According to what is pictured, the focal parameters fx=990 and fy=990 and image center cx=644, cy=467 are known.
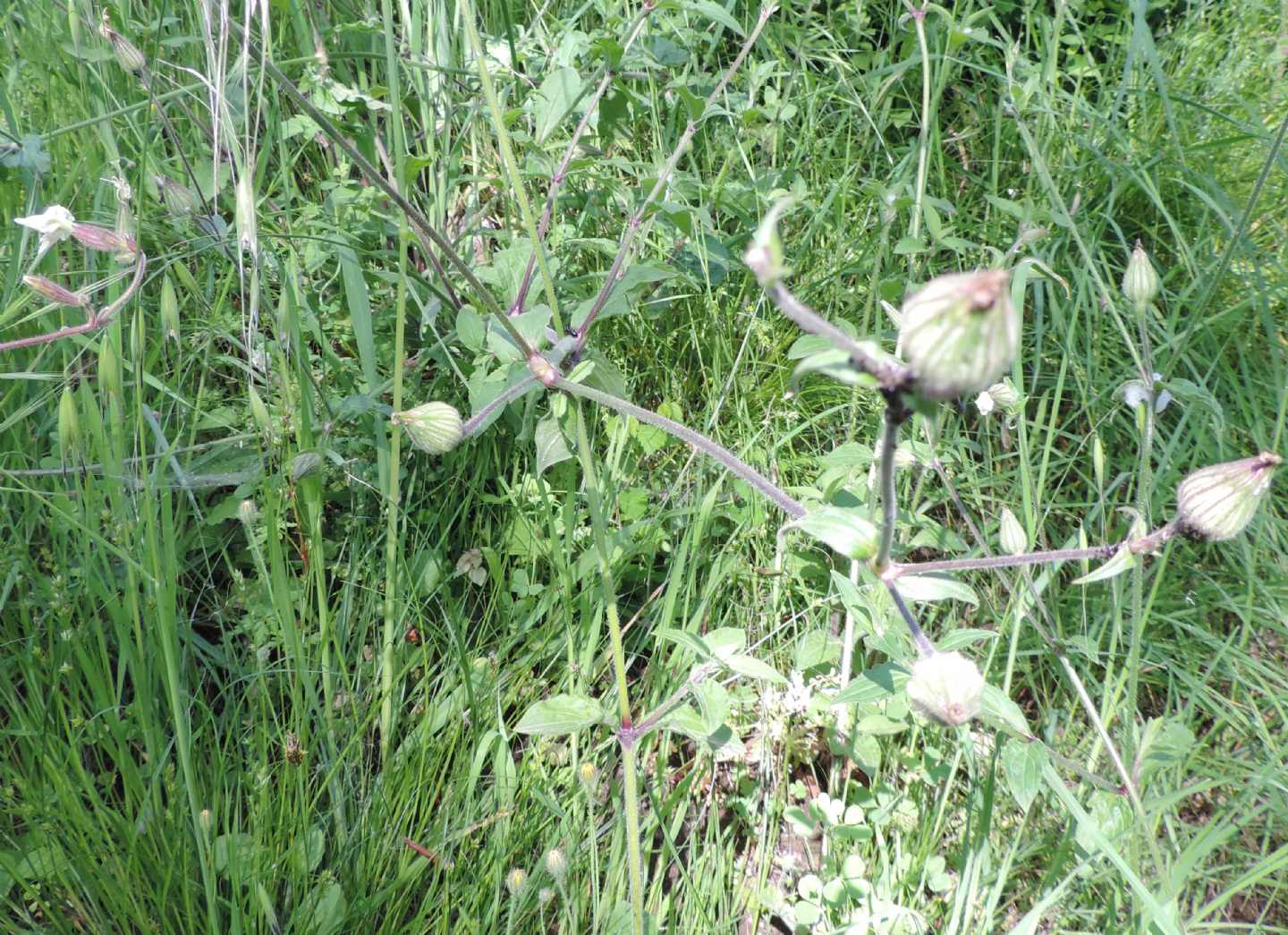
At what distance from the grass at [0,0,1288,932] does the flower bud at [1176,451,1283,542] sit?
0.25m

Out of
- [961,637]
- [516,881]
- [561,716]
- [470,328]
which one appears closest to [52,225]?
[470,328]

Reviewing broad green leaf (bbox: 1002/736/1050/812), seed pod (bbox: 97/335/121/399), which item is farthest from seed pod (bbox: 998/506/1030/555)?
seed pod (bbox: 97/335/121/399)

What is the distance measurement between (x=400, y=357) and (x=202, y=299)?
599mm

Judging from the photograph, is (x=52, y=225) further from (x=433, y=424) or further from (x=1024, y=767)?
(x=1024, y=767)

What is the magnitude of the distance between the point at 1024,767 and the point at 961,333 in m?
0.69

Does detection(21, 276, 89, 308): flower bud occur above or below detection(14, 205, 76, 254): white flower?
below

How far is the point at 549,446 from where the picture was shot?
1.41 m

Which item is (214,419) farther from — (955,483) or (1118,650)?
(1118,650)

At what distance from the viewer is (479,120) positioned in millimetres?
2004

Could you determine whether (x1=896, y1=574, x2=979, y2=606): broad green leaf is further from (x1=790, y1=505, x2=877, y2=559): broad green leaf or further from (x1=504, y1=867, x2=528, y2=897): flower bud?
(x1=504, y1=867, x2=528, y2=897): flower bud

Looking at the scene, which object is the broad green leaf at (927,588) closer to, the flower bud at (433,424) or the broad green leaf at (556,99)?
the flower bud at (433,424)

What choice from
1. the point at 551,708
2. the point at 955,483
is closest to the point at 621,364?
the point at 955,483

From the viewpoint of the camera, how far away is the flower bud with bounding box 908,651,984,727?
2.82 ft

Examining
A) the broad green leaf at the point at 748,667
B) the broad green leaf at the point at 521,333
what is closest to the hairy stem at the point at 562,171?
the broad green leaf at the point at 521,333
